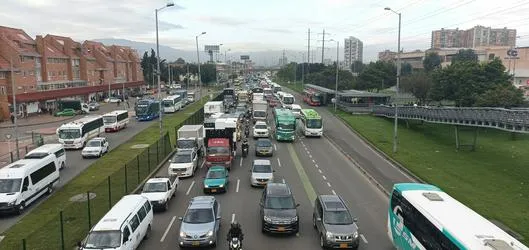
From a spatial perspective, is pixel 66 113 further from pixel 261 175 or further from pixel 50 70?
pixel 261 175

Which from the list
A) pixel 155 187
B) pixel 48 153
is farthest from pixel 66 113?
pixel 155 187

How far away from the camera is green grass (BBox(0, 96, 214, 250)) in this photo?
1844 centimetres

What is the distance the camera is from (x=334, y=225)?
703 inches

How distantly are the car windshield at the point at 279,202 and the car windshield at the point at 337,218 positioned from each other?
2.05m

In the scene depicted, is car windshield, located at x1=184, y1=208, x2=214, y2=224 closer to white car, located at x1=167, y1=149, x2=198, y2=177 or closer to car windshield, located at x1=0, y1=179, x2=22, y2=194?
car windshield, located at x1=0, y1=179, x2=22, y2=194

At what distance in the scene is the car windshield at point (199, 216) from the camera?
18.3m

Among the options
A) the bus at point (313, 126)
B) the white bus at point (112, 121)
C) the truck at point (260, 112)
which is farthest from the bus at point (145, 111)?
the bus at point (313, 126)

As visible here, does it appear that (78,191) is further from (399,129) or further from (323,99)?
(323,99)

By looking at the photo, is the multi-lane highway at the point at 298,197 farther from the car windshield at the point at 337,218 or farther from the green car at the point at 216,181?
the car windshield at the point at 337,218

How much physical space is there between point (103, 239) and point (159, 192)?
7.54 metres

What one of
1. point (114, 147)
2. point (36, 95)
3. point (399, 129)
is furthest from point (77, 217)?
point (36, 95)

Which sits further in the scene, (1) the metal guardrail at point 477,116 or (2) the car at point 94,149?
(2) the car at point 94,149

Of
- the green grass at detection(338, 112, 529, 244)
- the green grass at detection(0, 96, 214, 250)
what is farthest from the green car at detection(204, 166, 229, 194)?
the green grass at detection(338, 112, 529, 244)

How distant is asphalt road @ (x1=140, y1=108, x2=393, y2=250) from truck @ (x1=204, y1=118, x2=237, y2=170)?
3.79 feet
